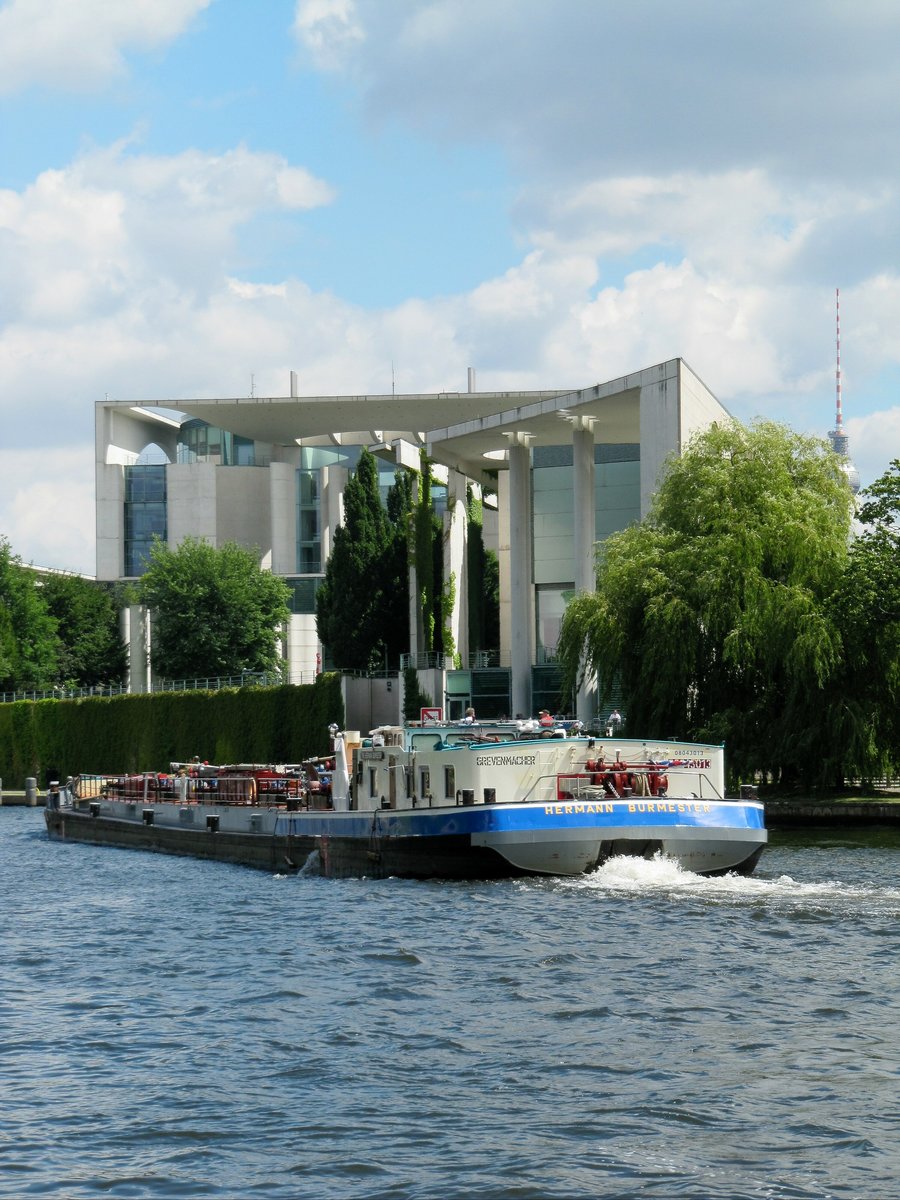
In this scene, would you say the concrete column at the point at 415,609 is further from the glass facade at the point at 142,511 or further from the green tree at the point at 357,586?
the glass facade at the point at 142,511

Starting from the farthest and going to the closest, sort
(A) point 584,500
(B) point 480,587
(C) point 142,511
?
1. (C) point 142,511
2. (B) point 480,587
3. (A) point 584,500

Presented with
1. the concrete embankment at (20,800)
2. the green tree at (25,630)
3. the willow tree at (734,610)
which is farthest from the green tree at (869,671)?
the green tree at (25,630)

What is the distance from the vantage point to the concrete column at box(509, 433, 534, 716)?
73.6 meters

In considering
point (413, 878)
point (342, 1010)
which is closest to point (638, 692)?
point (413, 878)

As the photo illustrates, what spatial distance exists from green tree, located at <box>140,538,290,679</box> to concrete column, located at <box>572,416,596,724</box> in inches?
1345

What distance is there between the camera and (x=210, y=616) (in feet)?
328

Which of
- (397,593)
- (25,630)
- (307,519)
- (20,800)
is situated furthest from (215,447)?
(397,593)

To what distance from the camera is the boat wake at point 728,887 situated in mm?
28828

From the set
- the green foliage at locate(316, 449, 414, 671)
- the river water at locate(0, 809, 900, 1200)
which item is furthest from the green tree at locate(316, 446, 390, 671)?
the river water at locate(0, 809, 900, 1200)

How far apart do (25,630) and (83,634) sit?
5585 mm

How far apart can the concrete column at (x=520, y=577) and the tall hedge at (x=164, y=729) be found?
7.73 metres

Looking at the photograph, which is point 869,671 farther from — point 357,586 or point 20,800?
point 20,800

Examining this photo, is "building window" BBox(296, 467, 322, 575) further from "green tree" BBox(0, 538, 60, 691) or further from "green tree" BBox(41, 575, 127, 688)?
"green tree" BBox(0, 538, 60, 691)

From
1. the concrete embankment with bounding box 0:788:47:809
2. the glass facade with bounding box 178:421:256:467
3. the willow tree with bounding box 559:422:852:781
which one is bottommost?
the concrete embankment with bounding box 0:788:47:809
